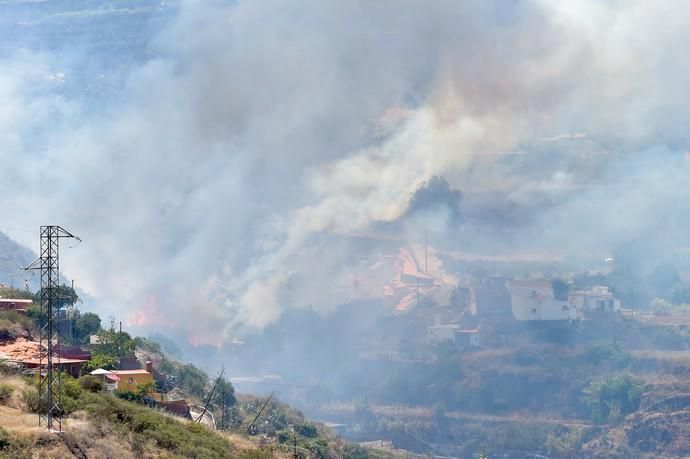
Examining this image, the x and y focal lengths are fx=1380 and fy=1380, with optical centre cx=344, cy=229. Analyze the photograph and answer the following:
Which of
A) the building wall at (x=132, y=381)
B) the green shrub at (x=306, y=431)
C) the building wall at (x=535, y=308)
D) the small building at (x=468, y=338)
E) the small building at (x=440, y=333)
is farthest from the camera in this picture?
the building wall at (x=535, y=308)

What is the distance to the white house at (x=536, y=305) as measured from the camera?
340ft

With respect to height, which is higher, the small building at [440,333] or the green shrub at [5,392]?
the small building at [440,333]

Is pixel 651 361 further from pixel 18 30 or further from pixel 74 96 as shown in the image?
pixel 18 30

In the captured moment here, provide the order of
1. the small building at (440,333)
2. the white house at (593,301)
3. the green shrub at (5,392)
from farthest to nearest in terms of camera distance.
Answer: the white house at (593,301) < the small building at (440,333) < the green shrub at (5,392)

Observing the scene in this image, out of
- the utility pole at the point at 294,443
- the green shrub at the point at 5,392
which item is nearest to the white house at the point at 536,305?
the utility pole at the point at 294,443

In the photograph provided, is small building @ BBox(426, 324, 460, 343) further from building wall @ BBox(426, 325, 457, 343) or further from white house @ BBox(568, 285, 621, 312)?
white house @ BBox(568, 285, 621, 312)

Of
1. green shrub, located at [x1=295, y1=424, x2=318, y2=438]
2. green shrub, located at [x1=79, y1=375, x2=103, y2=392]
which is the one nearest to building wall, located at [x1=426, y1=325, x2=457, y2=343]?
green shrub, located at [x1=295, y1=424, x2=318, y2=438]

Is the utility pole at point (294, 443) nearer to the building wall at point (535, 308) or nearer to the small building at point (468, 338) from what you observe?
the small building at point (468, 338)

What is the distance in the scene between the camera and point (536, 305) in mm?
103750

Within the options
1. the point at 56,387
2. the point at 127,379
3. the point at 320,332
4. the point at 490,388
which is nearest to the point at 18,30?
the point at 320,332

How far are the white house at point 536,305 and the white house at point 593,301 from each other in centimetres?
130

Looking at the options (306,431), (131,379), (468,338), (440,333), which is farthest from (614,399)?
(131,379)

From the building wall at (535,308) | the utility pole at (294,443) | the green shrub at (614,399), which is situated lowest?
the utility pole at (294,443)

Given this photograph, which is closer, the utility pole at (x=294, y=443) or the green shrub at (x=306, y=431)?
the utility pole at (x=294, y=443)
